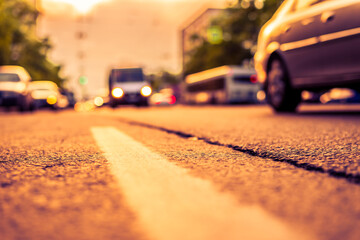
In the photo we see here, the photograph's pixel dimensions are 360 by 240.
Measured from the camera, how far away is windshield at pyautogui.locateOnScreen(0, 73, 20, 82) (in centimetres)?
1648

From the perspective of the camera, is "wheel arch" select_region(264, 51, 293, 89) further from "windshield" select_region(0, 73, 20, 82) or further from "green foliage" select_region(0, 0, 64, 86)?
"green foliage" select_region(0, 0, 64, 86)

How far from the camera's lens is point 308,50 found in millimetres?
6914

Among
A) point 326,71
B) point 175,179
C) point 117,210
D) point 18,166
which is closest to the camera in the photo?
point 117,210

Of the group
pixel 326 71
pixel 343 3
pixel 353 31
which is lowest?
pixel 326 71

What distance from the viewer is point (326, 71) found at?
6691 mm

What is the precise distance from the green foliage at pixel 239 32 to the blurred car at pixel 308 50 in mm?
27435

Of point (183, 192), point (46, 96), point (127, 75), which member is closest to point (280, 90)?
point (183, 192)

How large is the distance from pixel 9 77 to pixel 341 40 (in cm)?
1322

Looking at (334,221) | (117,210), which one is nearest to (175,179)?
(117,210)

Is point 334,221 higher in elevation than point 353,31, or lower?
lower

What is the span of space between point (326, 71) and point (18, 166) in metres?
5.05

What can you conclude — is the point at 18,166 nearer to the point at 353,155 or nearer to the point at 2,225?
the point at 2,225

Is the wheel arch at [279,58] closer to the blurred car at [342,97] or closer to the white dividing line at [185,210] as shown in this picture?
the white dividing line at [185,210]

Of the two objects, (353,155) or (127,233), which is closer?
(127,233)
